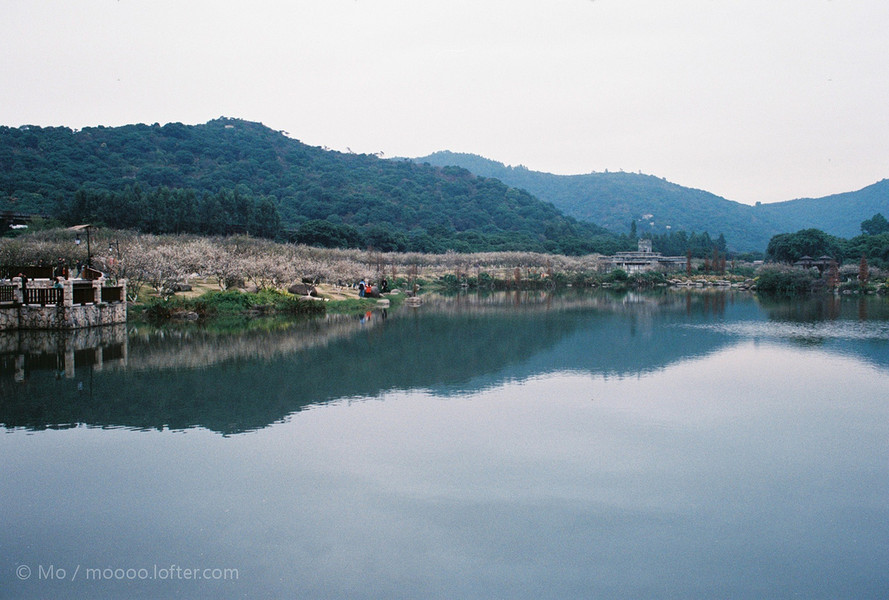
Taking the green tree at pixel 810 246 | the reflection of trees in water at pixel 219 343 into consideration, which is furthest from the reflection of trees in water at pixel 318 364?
the green tree at pixel 810 246

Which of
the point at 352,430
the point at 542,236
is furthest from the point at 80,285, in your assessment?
the point at 542,236

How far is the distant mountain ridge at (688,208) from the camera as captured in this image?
154 m

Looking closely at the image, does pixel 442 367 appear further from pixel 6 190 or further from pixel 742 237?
pixel 742 237

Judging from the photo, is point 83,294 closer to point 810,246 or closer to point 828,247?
point 810,246

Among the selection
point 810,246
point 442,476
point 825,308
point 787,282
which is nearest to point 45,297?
point 442,476

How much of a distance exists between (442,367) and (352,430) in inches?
257

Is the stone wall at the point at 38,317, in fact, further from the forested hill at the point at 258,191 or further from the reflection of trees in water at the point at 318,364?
the forested hill at the point at 258,191

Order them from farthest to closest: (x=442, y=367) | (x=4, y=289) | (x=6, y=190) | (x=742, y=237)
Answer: (x=742, y=237) < (x=6, y=190) < (x=4, y=289) < (x=442, y=367)

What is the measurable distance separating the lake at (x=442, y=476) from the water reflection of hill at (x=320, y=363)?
12 cm

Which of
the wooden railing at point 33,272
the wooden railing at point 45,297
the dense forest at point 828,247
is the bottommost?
the wooden railing at point 45,297

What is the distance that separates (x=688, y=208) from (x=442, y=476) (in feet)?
566

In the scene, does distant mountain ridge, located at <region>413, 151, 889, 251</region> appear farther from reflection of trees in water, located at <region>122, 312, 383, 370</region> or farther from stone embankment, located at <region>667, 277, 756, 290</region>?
reflection of trees in water, located at <region>122, 312, 383, 370</region>

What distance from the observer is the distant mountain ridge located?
154 metres

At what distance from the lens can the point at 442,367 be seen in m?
17.8
